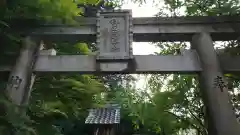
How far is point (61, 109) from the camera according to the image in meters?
5.32

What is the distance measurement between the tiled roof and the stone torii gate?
3763 mm

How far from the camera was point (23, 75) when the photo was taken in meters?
4.70

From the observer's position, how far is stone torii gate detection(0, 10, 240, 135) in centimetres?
462

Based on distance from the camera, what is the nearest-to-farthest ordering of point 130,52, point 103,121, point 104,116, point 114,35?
point 130,52, point 114,35, point 103,121, point 104,116

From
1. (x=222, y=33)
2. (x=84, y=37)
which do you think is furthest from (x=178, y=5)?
(x=84, y=37)

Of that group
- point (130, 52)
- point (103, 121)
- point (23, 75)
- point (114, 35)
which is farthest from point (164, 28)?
point (103, 121)

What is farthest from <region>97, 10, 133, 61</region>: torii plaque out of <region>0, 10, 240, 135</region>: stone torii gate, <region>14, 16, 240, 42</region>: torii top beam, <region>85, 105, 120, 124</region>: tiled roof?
<region>85, 105, 120, 124</region>: tiled roof

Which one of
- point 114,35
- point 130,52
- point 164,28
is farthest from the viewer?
point 164,28

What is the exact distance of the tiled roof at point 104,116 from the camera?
8.72 m

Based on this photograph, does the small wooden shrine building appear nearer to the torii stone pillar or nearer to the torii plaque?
the torii plaque

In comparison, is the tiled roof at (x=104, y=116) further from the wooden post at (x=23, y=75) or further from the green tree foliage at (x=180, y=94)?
the wooden post at (x=23, y=75)

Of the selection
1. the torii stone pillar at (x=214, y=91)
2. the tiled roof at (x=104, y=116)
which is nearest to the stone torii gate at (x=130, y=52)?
the torii stone pillar at (x=214, y=91)

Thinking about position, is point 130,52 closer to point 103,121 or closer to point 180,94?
point 180,94

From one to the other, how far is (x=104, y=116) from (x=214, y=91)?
534 centimetres
